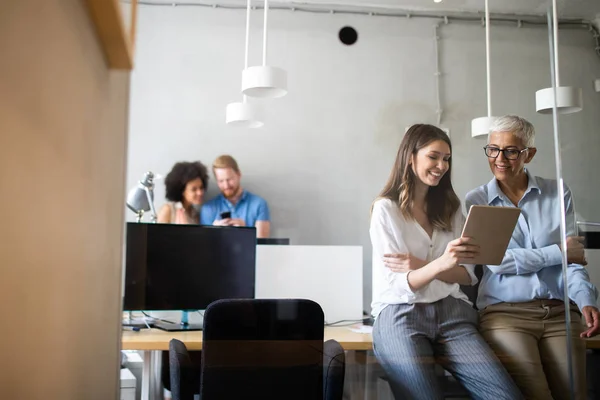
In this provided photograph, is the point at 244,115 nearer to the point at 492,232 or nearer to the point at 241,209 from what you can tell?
the point at 241,209

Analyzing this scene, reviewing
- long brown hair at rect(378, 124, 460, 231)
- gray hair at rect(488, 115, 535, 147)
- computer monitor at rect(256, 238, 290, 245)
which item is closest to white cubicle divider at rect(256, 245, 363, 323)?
computer monitor at rect(256, 238, 290, 245)

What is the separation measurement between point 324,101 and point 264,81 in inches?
7.3

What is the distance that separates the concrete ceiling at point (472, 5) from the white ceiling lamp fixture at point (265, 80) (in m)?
0.18

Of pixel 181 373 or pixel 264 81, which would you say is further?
pixel 264 81

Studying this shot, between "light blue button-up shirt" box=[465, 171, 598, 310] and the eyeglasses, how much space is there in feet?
0.24

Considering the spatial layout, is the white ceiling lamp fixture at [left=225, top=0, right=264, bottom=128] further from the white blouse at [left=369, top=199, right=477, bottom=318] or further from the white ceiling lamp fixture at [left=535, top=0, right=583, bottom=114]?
the white ceiling lamp fixture at [left=535, top=0, right=583, bottom=114]

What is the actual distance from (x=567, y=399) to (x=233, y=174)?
123 centimetres

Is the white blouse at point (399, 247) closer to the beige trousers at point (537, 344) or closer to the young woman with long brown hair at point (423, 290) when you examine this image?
the young woman with long brown hair at point (423, 290)

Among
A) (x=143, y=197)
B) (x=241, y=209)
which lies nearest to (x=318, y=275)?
(x=241, y=209)

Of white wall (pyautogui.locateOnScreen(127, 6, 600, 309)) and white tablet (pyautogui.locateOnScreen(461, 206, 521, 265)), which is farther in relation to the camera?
white tablet (pyautogui.locateOnScreen(461, 206, 521, 265))

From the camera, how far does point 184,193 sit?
154cm

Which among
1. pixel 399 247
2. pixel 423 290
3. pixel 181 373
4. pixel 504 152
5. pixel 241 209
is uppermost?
pixel 504 152

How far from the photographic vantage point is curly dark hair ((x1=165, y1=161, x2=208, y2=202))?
1532 millimetres

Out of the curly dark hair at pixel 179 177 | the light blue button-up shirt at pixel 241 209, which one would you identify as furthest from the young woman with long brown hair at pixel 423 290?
the curly dark hair at pixel 179 177
